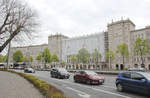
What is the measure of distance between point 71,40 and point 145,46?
7001 cm

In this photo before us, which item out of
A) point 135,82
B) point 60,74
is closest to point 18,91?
point 135,82

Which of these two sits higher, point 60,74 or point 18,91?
point 60,74

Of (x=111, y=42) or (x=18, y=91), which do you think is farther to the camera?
(x=111, y=42)

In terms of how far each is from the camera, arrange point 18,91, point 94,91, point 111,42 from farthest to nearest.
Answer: point 111,42 < point 94,91 < point 18,91

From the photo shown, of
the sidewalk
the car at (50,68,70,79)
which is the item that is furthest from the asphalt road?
Answer: the car at (50,68,70,79)

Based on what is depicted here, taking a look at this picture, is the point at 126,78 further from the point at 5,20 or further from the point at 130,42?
the point at 130,42

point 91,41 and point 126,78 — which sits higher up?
point 91,41

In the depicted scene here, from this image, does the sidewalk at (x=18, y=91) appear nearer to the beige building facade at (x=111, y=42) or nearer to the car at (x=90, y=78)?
the car at (x=90, y=78)

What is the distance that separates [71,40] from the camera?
10575cm

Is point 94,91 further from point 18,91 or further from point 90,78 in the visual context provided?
point 18,91

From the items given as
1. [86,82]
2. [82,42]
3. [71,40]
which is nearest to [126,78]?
[86,82]

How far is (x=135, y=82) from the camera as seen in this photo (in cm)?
891

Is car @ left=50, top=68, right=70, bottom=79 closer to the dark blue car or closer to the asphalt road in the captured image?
the asphalt road

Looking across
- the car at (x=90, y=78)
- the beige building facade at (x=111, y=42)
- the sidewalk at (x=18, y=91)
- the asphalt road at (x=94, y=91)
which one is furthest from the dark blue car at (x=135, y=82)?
the beige building facade at (x=111, y=42)
